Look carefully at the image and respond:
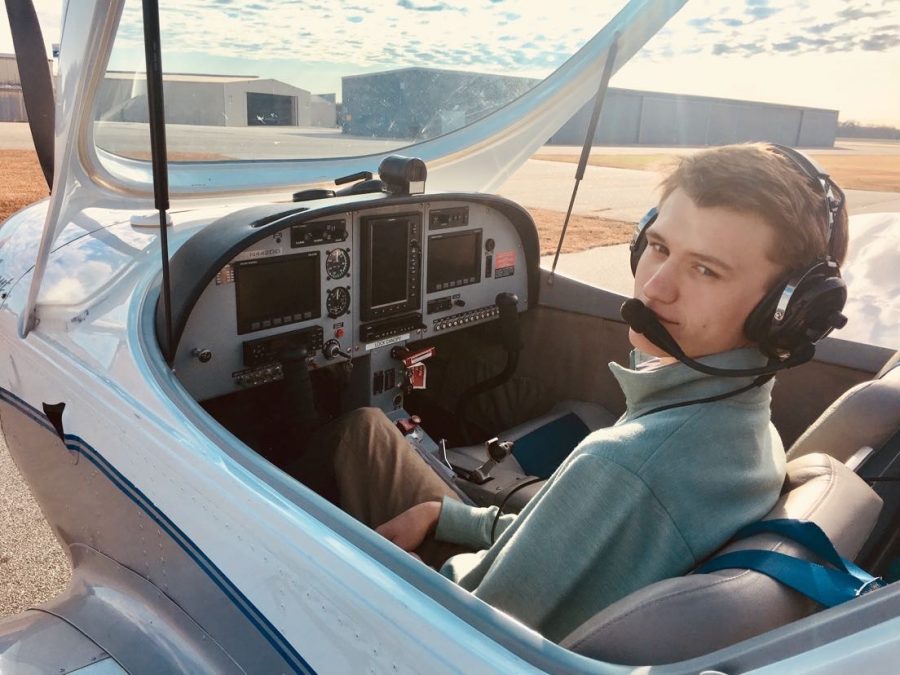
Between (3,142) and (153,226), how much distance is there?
51.0 feet

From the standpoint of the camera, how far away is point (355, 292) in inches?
95.0

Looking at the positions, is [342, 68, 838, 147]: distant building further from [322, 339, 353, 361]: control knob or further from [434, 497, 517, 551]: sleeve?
[434, 497, 517, 551]: sleeve

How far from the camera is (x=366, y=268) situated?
2396 millimetres

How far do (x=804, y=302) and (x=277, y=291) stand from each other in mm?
1585

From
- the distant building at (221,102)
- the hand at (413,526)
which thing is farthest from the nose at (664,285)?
the distant building at (221,102)

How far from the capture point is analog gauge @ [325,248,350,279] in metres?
2.29

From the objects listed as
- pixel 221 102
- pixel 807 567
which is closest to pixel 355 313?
pixel 221 102

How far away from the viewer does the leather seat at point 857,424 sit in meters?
1.37

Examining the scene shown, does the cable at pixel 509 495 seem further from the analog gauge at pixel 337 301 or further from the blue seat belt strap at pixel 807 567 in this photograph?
the analog gauge at pixel 337 301

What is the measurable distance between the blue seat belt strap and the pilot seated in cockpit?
5 cm

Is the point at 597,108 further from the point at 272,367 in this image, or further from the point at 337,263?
the point at 272,367

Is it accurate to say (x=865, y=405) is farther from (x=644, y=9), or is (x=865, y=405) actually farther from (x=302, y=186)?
(x=302, y=186)

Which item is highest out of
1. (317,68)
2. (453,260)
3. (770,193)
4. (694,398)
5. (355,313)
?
(317,68)

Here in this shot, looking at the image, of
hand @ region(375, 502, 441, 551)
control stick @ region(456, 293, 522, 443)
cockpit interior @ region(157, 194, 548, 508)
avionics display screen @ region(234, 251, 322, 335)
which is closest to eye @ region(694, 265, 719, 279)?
hand @ region(375, 502, 441, 551)
